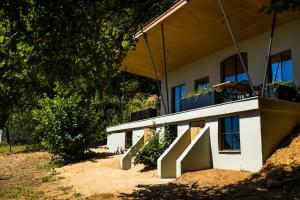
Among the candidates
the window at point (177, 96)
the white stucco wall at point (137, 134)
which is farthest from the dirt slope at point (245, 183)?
the window at point (177, 96)

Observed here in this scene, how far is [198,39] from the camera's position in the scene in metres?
18.5

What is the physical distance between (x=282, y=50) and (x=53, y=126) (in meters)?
13.1

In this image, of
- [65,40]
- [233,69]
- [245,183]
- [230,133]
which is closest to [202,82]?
[233,69]

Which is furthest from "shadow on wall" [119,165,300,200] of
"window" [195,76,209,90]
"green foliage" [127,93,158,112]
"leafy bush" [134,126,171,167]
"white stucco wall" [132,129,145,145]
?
"green foliage" [127,93,158,112]

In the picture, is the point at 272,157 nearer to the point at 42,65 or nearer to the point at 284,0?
the point at 284,0

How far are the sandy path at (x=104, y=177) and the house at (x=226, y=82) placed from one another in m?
1.04

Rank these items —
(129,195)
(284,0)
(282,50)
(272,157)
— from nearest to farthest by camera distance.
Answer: (284,0) → (129,195) → (272,157) → (282,50)

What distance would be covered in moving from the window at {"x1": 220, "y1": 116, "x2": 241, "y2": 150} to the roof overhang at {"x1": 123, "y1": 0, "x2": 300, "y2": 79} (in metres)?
4.34

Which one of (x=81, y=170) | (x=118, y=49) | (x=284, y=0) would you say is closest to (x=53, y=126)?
(x=81, y=170)

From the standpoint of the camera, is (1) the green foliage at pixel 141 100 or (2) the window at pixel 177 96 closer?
(2) the window at pixel 177 96

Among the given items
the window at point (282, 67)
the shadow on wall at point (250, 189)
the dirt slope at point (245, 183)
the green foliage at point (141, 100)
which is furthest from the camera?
the green foliage at point (141, 100)

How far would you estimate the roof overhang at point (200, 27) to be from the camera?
14.9 metres

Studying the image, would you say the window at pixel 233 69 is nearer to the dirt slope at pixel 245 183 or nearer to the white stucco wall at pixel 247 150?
the white stucco wall at pixel 247 150

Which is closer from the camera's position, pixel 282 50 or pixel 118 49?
pixel 118 49
